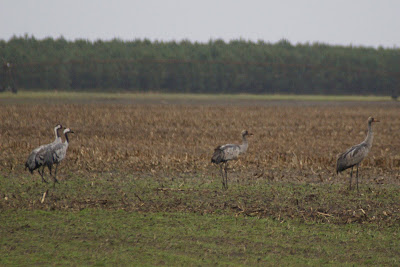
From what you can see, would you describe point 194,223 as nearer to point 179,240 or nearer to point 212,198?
point 179,240

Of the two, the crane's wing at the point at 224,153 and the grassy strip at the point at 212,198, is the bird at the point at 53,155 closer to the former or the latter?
the grassy strip at the point at 212,198

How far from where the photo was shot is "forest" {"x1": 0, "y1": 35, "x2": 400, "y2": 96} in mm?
71125

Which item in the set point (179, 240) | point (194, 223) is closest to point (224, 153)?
point (194, 223)

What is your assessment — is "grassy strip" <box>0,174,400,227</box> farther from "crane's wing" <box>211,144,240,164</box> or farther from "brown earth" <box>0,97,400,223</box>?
"crane's wing" <box>211,144,240,164</box>

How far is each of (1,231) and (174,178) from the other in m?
6.01

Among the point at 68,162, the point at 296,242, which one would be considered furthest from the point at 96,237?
the point at 68,162

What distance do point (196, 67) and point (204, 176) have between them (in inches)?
2514

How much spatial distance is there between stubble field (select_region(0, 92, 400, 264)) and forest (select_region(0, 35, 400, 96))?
142 ft

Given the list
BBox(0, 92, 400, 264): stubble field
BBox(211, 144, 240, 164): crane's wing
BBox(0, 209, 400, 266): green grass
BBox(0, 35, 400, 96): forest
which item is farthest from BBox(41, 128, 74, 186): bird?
BBox(0, 35, 400, 96): forest

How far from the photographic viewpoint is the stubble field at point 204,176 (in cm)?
1142

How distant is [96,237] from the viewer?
31.1ft

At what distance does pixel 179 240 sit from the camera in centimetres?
936

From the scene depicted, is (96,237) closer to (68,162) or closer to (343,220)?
(343,220)

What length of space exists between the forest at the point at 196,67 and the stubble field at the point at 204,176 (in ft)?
142
